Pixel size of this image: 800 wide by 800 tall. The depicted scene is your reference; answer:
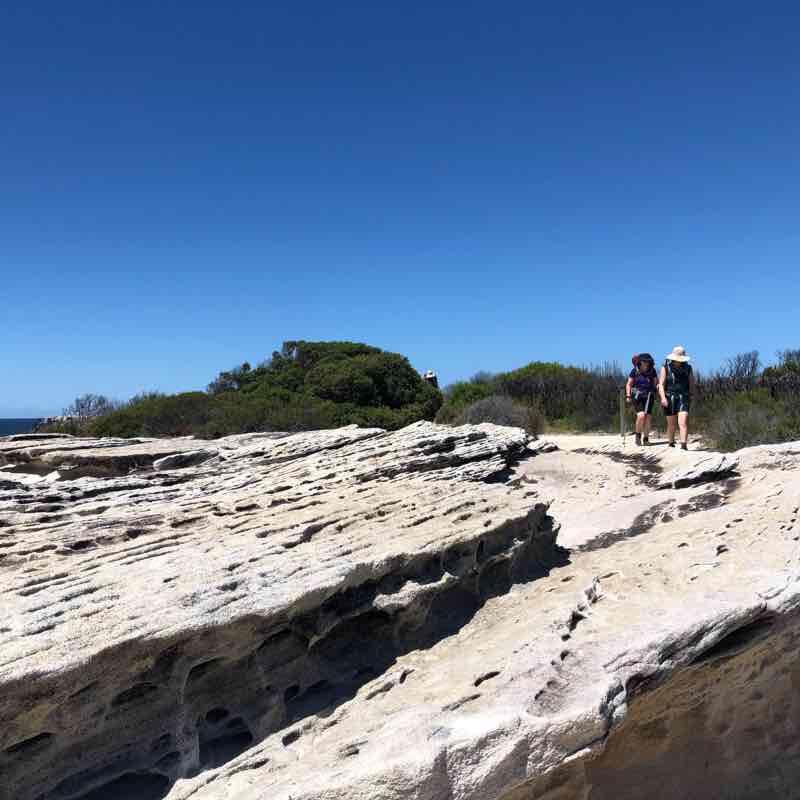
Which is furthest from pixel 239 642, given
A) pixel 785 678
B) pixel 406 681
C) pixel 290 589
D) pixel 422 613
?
pixel 785 678

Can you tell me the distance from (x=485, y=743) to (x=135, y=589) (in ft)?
6.37

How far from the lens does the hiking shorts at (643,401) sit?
1139 centimetres

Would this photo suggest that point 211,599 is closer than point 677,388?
Yes

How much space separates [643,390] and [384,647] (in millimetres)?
8486

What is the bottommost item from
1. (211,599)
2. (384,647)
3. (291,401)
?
(384,647)

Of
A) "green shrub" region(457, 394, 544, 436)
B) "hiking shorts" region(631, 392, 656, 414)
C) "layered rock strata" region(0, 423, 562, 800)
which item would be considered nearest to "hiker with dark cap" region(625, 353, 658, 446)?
"hiking shorts" region(631, 392, 656, 414)

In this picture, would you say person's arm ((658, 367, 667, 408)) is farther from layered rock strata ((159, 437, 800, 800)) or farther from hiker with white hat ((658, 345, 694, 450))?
layered rock strata ((159, 437, 800, 800))

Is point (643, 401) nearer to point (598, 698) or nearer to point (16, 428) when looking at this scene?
point (598, 698)

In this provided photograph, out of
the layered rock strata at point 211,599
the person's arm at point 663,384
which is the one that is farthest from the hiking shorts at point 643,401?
the layered rock strata at point 211,599

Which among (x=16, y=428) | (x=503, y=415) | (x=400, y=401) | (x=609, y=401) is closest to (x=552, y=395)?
(x=609, y=401)

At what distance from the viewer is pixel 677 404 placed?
35.4 feet

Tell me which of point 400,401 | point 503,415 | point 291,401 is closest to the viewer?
point 503,415

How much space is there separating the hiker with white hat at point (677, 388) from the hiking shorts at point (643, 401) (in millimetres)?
528

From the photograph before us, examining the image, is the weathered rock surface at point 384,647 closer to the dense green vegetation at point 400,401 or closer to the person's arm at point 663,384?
the person's arm at point 663,384
